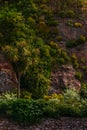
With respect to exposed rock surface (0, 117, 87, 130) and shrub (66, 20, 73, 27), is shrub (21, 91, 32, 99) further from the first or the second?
shrub (66, 20, 73, 27)

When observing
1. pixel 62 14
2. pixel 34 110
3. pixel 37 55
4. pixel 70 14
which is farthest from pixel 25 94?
pixel 70 14

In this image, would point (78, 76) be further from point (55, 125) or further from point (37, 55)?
point (55, 125)

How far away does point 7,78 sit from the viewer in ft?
159

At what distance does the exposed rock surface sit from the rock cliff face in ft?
40.7

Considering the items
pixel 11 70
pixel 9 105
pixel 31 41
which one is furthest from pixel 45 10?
pixel 9 105

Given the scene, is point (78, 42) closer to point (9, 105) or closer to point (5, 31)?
point (5, 31)

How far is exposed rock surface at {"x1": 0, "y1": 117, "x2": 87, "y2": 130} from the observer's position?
35.2m

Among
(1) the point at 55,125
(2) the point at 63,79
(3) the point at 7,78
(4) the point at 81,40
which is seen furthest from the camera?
(4) the point at 81,40

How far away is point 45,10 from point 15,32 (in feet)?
25.2

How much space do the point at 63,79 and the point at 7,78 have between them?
6193 mm

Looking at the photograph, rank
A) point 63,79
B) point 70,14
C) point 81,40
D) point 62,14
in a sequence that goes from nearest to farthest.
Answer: point 63,79, point 81,40, point 62,14, point 70,14

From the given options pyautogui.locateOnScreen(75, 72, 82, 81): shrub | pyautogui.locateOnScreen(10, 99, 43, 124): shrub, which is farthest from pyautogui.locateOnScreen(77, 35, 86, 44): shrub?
pyautogui.locateOnScreen(10, 99, 43, 124): shrub

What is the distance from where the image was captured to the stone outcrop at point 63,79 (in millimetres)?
50287

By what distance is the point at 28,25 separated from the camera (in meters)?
55.3
